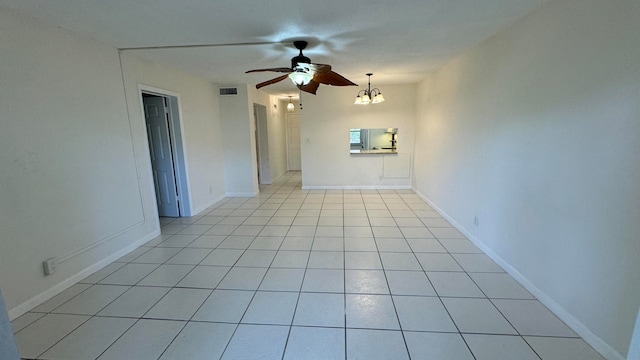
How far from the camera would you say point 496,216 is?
266 cm

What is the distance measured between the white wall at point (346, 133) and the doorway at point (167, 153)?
2572 millimetres

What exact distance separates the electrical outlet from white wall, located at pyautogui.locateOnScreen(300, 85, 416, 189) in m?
4.36

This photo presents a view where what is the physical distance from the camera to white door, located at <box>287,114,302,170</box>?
866 cm

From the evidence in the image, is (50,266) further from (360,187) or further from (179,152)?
(360,187)

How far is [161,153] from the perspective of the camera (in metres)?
4.14

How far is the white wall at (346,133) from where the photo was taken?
18.5 feet

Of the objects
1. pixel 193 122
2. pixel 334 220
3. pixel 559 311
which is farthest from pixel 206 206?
pixel 559 311

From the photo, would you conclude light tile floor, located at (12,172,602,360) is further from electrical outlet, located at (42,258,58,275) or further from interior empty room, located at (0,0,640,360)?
electrical outlet, located at (42,258,58,275)

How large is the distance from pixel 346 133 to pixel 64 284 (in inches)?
194

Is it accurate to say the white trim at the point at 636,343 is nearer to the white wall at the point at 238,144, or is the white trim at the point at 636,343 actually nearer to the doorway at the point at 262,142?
the white wall at the point at 238,144

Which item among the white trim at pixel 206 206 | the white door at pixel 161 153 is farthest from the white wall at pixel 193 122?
the white door at pixel 161 153

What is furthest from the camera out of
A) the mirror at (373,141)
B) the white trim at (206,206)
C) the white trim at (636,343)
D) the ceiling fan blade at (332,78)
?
the mirror at (373,141)

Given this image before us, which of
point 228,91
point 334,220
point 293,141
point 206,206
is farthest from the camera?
point 293,141

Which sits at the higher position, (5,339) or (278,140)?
(278,140)
